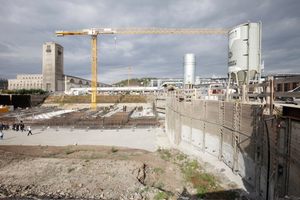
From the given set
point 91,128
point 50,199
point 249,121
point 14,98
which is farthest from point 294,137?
point 14,98

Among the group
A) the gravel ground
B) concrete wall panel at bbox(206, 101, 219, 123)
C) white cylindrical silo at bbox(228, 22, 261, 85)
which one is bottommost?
the gravel ground

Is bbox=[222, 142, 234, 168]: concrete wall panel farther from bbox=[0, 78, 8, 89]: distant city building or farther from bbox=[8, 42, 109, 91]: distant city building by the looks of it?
bbox=[0, 78, 8, 89]: distant city building

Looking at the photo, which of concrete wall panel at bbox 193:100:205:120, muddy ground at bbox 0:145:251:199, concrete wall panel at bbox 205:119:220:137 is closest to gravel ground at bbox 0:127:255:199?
muddy ground at bbox 0:145:251:199

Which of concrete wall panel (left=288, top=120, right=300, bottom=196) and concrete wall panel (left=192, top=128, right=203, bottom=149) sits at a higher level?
concrete wall panel (left=288, top=120, right=300, bottom=196)

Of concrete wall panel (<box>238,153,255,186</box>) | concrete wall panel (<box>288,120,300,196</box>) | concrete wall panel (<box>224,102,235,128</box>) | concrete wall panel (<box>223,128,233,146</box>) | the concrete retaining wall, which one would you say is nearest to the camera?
concrete wall panel (<box>288,120,300,196</box>)

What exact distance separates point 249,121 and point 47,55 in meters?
108

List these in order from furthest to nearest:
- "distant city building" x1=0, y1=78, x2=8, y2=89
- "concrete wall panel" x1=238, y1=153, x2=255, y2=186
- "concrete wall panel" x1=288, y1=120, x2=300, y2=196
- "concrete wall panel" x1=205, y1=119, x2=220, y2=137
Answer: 1. "distant city building" x1=0, y1=78, x2=8, y2=89
2. "concrete wall panel" x1=205, y1=119, x2=220, y2=137
3. "concrete wall panel" x1=238, y1=153, x2=255, y2=186
4. "concrete wall panel" x1=288, y1=120, x2=300, y2=196

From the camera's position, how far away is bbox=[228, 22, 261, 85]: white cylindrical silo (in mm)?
11820

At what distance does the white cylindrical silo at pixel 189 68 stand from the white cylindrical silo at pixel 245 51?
7355 mm

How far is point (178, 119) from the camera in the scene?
1447cm

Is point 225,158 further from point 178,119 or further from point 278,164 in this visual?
point 178,119

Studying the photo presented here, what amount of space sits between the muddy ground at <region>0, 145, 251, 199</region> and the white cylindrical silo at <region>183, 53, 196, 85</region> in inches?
453

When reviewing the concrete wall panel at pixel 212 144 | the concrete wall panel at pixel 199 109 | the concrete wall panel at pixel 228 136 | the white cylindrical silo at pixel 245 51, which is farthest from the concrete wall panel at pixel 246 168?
the white cylindrical silo at pixel 245 51

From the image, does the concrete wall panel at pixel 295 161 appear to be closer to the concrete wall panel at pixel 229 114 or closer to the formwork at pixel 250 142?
the formwork at pixel 250 142
